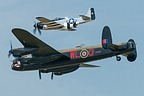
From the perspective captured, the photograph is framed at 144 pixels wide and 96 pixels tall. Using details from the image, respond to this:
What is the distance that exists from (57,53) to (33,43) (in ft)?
10.4

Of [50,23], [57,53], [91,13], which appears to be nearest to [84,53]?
[57,53]

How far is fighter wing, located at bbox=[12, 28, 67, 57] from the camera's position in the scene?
44.5m

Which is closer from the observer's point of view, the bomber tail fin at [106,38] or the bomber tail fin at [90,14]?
the bomber tail fin at [106,38]

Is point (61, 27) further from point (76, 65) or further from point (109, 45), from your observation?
point (109, 45)

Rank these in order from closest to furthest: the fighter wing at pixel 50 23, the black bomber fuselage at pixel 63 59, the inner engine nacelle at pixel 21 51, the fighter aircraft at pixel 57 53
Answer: the fighter aircraft at pixel 57 53
the inner engine nacelle at pixel 21 51
the black bomber fuselage at pixel 63 59
the fighter wing at pixel 50 23

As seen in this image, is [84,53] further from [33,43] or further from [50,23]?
[50,23]

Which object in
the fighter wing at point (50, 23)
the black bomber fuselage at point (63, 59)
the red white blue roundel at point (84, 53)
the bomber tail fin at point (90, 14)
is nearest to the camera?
the black bomber fuselage at point (63, 59)

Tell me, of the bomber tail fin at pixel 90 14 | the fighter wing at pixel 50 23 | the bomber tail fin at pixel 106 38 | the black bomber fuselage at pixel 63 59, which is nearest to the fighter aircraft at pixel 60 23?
the fighter wing at pixel 50 23

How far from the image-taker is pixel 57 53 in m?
48.2

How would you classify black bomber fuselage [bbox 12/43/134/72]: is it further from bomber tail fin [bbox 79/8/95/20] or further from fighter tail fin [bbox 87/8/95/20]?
fighter tail fin [bbox 87/8/95/20]

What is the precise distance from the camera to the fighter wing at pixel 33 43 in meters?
44.5

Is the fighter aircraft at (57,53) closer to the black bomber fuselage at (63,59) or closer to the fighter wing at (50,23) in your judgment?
the black bomber fuselage at (63,59)

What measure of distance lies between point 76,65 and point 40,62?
5114 mm

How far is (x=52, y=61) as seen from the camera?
48.2m
